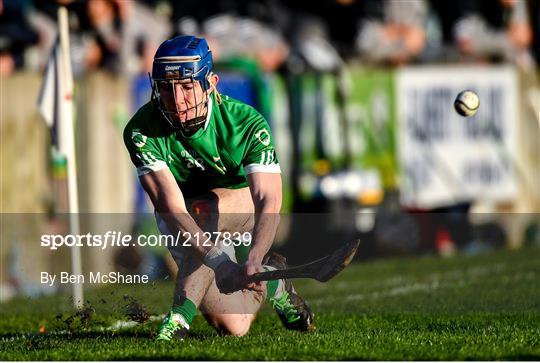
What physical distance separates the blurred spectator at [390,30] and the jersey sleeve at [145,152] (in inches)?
449

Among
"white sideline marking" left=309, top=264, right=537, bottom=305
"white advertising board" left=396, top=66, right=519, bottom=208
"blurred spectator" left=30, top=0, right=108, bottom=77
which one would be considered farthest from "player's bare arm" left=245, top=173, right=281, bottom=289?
"white advertising board" left=396, top=66, right=519, bottom=208

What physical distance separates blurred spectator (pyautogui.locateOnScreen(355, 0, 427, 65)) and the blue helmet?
1137 cm

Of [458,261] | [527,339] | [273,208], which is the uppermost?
[273,208]

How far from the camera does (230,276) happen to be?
11.0 m

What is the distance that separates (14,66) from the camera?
1936cm

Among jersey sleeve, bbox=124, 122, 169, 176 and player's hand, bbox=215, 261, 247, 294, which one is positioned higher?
jersey sleeve, bbox=124, 122, 169, 176

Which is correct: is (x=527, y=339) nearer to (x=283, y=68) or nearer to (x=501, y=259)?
(x=501, y=259)

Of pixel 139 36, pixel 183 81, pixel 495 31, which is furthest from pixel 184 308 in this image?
pixel 495 31

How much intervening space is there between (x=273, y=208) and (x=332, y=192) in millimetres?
10081

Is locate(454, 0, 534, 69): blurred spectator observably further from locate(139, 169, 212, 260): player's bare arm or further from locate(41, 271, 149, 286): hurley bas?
locate(139, 169, 212, 260): player's bare arm

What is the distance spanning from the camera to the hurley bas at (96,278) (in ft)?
37.8

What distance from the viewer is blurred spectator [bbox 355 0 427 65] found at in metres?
22.1

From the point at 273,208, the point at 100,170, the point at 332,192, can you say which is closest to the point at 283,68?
the point at 332,192

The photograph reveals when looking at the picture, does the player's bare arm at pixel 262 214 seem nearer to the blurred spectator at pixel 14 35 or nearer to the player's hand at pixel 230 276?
the player's hand at pixel 230 276
